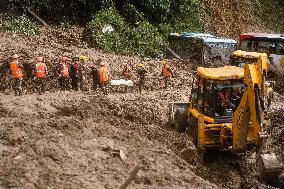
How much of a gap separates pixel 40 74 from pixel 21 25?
25.9 feet

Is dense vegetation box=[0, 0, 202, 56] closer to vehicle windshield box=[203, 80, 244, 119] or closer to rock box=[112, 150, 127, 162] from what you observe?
vehicle windshield box=[203, 80, 244, 119]

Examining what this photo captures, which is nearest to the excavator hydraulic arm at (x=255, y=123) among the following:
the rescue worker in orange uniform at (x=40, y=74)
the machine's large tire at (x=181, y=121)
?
the machine's large tire at (x=181, y=121)

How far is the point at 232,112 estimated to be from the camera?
1119 cm

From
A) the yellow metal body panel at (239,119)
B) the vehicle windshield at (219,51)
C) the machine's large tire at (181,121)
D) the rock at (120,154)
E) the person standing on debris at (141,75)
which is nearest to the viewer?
the rock at (120,154)

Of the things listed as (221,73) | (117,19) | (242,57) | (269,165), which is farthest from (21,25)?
(269,165)

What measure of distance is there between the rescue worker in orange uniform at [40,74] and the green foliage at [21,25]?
6323mm

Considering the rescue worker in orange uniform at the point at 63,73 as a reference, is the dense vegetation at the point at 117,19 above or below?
above

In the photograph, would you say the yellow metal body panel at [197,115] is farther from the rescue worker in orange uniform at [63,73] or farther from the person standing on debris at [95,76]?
the rescue worker in orange uniform at [63,73]

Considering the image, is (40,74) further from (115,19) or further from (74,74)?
(115,19)

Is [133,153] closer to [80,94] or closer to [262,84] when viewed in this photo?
[262,84]

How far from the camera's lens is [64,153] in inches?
366

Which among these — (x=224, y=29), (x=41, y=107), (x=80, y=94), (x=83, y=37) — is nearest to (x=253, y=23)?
(x=224, y=29)

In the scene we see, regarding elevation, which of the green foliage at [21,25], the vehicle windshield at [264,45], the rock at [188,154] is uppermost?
the green foliage at [21,25]

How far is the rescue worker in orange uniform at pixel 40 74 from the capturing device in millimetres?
16062
